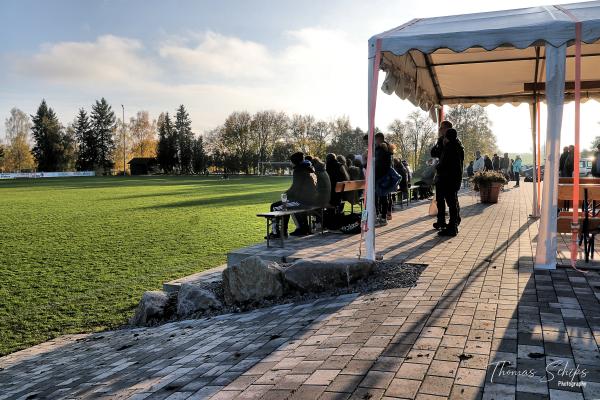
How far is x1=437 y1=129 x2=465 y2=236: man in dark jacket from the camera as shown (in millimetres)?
8344

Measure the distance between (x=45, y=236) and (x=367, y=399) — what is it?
11.3 meters

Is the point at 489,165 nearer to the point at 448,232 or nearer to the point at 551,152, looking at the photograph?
the point at 448,232

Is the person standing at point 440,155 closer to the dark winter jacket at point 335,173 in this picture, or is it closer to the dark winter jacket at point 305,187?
the dark winter jacket at point 335,173

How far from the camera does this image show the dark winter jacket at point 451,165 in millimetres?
8352

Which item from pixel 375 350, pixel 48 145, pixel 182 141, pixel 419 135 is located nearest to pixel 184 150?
pixel 182 141

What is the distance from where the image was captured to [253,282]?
5605 millimetres

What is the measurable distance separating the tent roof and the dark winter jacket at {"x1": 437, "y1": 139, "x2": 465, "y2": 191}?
1287 mm

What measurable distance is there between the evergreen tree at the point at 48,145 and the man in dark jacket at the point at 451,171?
266 feet

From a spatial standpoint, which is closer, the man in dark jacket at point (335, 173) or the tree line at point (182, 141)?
the man in dark jacket at point (335, 173)

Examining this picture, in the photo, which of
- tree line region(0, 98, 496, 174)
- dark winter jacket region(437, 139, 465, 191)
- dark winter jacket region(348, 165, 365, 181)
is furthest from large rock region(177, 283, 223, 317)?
tree line region(0, 98, 496, 174)

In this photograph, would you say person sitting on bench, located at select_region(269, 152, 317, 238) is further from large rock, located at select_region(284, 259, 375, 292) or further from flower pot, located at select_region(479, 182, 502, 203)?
flower pot, located at select_region(479, 182, 502, 203)

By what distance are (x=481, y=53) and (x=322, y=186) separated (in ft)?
12.4

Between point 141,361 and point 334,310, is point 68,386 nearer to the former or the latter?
point 141,361

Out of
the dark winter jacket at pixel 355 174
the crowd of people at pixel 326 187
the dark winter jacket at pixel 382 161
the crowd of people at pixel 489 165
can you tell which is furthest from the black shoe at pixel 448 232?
the crowd of people at pixel 489 165
